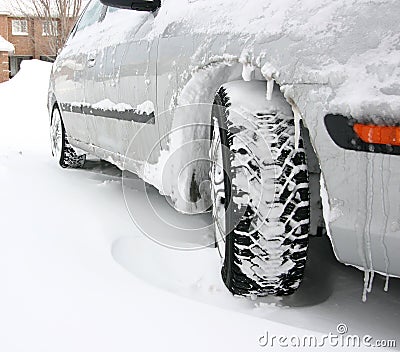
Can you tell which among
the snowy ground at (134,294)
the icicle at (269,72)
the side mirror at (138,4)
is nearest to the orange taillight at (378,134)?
the icicle at (269,72)

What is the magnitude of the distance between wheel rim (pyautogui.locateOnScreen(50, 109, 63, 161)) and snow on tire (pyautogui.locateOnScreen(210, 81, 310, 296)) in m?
3.35

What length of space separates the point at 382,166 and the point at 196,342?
0.80m

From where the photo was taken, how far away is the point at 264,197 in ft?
7.04

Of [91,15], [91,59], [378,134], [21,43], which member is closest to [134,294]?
[378,134]

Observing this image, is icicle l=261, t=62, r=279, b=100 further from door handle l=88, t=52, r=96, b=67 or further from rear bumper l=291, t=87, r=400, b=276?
door handle l=88, t=52, r=96, b=67

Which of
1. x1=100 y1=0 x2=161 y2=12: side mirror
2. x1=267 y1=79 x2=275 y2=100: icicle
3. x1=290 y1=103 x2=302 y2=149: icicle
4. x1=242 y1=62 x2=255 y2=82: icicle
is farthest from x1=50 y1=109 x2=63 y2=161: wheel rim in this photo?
x1=290 y1=103 x2=302 y2=149: icicle

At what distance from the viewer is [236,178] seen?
2.18m

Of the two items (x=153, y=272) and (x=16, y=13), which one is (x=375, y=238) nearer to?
(x=153, y=272)

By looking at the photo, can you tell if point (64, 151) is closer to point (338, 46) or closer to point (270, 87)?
point (270, 87)

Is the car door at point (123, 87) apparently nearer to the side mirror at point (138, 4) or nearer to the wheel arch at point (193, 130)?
the side mirror at point (138, 4)

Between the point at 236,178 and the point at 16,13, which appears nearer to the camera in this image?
the point at 236,178

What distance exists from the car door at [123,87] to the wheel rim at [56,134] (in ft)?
3.80

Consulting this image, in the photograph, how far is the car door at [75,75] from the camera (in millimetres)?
4379

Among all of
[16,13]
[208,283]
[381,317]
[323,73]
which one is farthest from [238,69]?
[16,13]
